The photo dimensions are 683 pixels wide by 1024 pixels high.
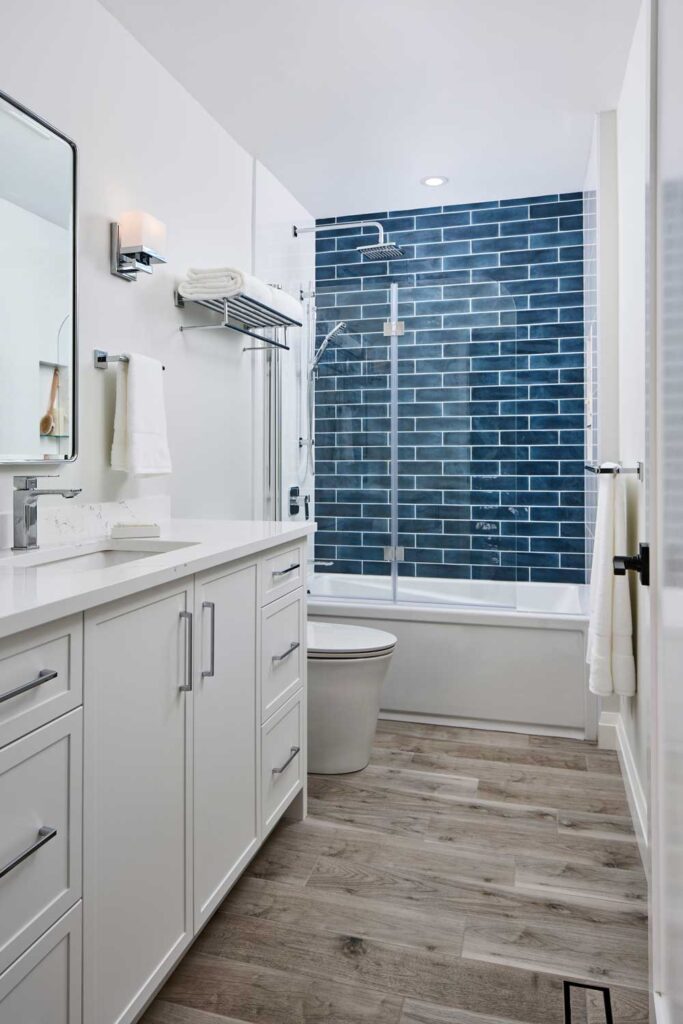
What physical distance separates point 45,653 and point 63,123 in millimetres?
1560

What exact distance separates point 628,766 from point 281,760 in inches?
49.3

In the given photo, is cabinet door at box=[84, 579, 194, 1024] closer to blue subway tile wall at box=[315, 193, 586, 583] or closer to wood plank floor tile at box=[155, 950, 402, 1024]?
wood plank floor tile at box=[155, 950, 402, 1024]

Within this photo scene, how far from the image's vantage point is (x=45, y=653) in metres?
1.07

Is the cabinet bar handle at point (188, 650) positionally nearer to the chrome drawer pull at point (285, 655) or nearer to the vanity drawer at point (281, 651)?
the vanity drawer at point (281, 651)

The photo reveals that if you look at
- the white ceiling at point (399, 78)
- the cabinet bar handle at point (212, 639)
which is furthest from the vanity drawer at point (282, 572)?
the white ceiling at point (399, 78)

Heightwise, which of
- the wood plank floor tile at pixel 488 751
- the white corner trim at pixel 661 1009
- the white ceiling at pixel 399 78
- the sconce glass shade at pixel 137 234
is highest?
the white ceiling at pixel 399 78

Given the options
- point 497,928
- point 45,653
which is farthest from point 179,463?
point 497,928

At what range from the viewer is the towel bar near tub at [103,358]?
208 centimetres

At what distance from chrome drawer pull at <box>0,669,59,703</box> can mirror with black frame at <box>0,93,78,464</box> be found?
847mm

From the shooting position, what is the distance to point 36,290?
182cm

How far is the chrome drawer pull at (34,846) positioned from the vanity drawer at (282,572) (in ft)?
3.03

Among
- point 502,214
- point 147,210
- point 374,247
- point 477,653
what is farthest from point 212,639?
point 502,214

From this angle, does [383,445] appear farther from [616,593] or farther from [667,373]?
[667,373]

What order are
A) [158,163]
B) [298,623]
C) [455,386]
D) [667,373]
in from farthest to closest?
[455,386], [158,163], [298,623], [667,373]
